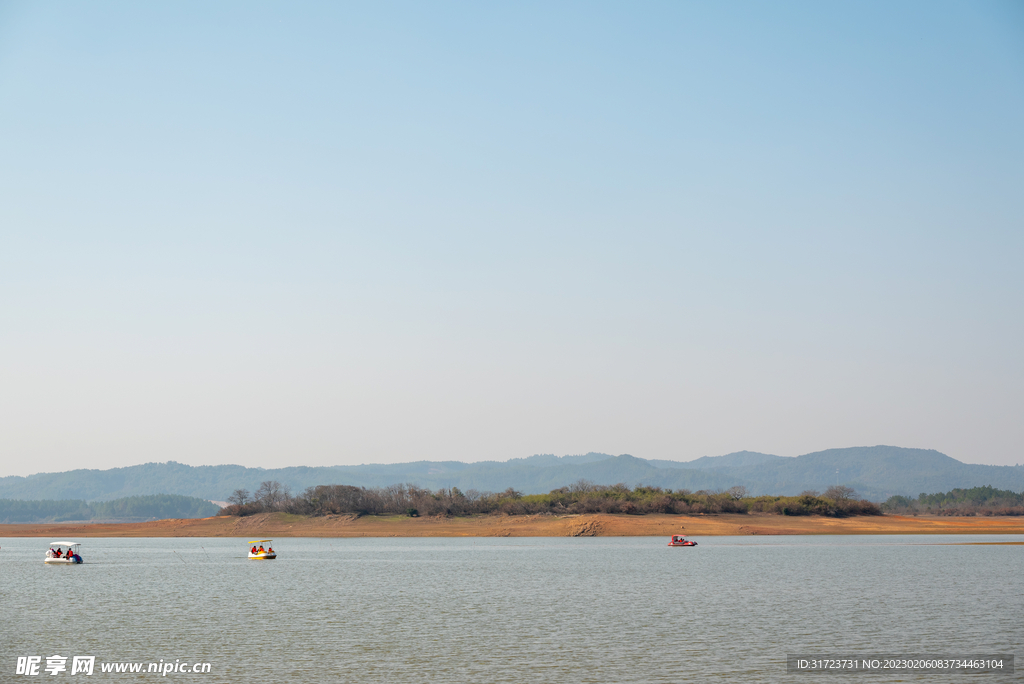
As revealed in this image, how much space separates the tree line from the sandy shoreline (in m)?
2.62

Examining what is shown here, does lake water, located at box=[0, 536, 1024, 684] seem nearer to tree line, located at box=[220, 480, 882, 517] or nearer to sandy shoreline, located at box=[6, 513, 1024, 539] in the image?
sandy shoreline, located at box=[6, 513, 1024, 539]

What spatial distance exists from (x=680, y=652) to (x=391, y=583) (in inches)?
1438

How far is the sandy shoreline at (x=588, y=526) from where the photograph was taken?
14962cm

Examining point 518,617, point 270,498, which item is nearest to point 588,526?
point 270,498

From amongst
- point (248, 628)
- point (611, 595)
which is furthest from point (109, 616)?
point (611, 595)

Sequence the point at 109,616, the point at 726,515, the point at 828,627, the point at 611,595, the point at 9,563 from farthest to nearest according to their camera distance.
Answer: the point at 726,515 < the point at 9,563 < the point at 611,595 < the point at 109,616 < the point at 828,627

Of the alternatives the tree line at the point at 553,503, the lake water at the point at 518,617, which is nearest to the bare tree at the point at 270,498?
the tree line at the point at 553,503

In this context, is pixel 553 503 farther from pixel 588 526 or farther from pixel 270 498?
pixel 270 498

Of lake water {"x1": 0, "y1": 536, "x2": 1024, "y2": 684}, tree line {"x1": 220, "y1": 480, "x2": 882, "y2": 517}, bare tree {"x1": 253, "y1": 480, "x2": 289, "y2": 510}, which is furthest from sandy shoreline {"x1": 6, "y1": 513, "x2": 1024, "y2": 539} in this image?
lake water {"x1": 0, "y1": 536, "x2": 1024, "y2": 684}

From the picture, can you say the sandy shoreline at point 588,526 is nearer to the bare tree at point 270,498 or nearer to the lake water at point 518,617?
the bare tree at point 270,498

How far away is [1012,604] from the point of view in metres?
48.9

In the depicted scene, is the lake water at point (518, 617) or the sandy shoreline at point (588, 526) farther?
the sandy shoreline at point (588, 526)

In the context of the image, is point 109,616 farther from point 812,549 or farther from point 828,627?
point 812,549

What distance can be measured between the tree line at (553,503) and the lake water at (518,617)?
251 ft
